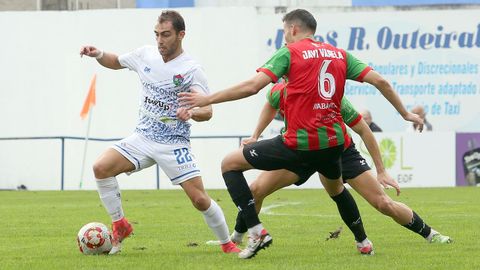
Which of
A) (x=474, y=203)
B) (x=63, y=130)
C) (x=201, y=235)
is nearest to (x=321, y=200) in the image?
(x=474, y=203)

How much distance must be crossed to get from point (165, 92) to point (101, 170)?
0.87m

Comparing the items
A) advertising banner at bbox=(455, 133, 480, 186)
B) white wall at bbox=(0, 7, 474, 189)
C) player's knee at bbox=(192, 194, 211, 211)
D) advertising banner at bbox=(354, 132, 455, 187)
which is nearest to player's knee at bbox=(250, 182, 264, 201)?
player's knee at bbox=(192, 194, 211, 211)

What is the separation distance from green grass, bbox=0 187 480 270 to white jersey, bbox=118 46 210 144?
3.59 feet

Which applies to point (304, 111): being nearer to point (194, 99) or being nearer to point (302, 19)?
point (302, 19)

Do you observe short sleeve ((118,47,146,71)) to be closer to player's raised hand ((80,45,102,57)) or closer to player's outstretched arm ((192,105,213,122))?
player's raised hand ((80,45,102,57))

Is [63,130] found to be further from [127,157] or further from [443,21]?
[127,157]

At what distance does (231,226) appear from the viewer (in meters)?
14.4

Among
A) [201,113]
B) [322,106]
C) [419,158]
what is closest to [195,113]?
[201,113]

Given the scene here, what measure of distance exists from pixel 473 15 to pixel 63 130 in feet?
39.0

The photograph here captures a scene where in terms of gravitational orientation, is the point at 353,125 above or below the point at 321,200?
above

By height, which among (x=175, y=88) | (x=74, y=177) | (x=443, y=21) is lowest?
(x=74, y=177)

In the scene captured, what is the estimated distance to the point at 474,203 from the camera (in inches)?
754

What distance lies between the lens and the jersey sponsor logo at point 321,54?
9.27 metres

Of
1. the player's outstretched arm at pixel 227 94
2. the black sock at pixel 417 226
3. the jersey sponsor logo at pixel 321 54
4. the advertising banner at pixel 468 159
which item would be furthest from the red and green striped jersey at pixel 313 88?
the advertising banner at pixel 468 159
